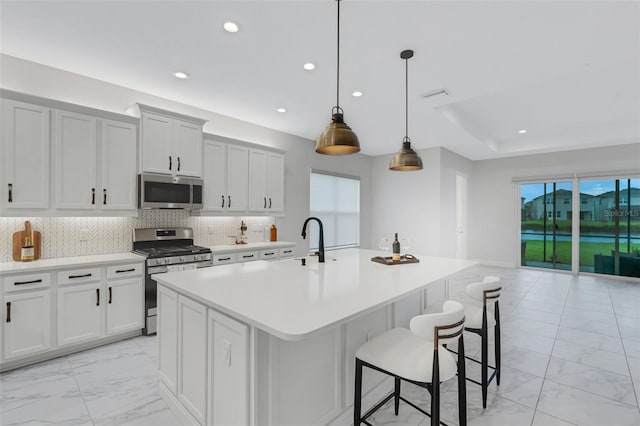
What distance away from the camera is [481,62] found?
2920 mm

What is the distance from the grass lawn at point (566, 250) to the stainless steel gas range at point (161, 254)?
7.72 metres

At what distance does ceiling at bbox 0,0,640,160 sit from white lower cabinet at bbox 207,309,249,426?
2207 millimetres

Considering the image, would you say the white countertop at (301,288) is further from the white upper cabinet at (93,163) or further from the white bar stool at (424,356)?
the white upper cabinet at (93,163)

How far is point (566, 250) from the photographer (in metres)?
7.12

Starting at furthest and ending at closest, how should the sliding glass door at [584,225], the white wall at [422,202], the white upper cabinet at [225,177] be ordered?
the sliding glass door at [584,225]
the white wall at [422,202]
the white upper cabinet at [225,177]

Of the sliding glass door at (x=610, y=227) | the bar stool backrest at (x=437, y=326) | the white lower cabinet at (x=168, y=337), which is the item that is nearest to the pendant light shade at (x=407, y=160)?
the bar stool backrest at (x=437, y=326)

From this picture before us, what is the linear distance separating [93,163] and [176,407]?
8.68 ft

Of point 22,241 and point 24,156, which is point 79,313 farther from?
point 24,156

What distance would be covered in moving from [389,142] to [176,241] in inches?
171

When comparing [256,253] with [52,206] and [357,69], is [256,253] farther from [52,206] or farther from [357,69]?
[357,69]

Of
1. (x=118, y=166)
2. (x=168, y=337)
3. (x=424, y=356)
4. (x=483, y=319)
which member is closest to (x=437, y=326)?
(x=424, y=356)

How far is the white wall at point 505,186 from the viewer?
21.8ft

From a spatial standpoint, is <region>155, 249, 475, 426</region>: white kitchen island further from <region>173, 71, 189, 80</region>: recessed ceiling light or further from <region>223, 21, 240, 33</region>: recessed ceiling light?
<region>173, 71, 189, 80</region>: recessed ceiling light

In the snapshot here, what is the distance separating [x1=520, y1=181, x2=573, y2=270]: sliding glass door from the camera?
7.11m
